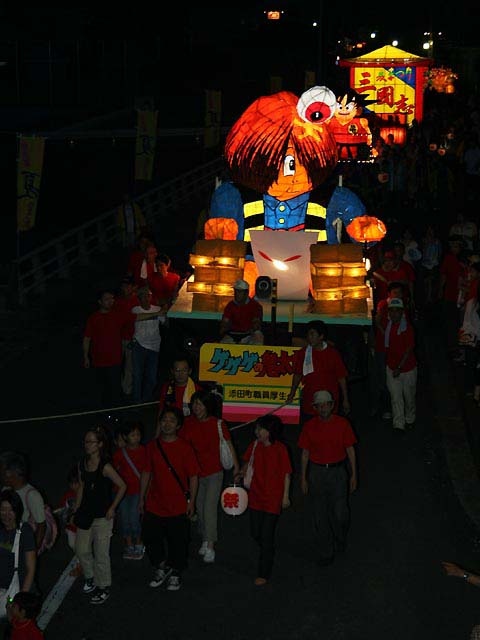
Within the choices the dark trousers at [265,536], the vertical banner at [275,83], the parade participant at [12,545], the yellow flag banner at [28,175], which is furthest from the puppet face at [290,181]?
the vertical banner at [275,83]

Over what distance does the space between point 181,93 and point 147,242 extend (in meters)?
32.4

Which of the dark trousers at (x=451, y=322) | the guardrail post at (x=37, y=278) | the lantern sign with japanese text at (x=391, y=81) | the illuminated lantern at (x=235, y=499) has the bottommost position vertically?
the illuminated lantern at (x=235, y=499)

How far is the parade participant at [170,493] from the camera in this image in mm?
8727

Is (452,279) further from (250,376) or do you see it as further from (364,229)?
(250,376)

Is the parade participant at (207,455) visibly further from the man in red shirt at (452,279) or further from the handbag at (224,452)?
the man in red shirt at (452,279)

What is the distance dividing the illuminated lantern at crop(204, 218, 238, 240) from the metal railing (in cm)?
494

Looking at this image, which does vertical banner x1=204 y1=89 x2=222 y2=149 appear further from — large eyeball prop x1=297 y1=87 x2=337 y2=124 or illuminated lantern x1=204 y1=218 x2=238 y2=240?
large eyeball prop x1=297 y1=87 x2=337 y2=124

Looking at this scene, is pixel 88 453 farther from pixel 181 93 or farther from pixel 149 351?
pixel 181 93

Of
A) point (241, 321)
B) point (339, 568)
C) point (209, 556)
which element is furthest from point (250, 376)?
point (339, 568)

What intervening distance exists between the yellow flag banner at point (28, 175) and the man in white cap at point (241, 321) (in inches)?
301

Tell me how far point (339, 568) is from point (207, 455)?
4.64 feet

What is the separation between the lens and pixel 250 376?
504 inches

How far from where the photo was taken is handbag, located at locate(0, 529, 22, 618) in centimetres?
769

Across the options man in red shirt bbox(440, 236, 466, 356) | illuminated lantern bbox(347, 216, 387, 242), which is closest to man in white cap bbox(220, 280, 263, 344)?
illuminated lantern bbox(347, 216, 387, 242)
